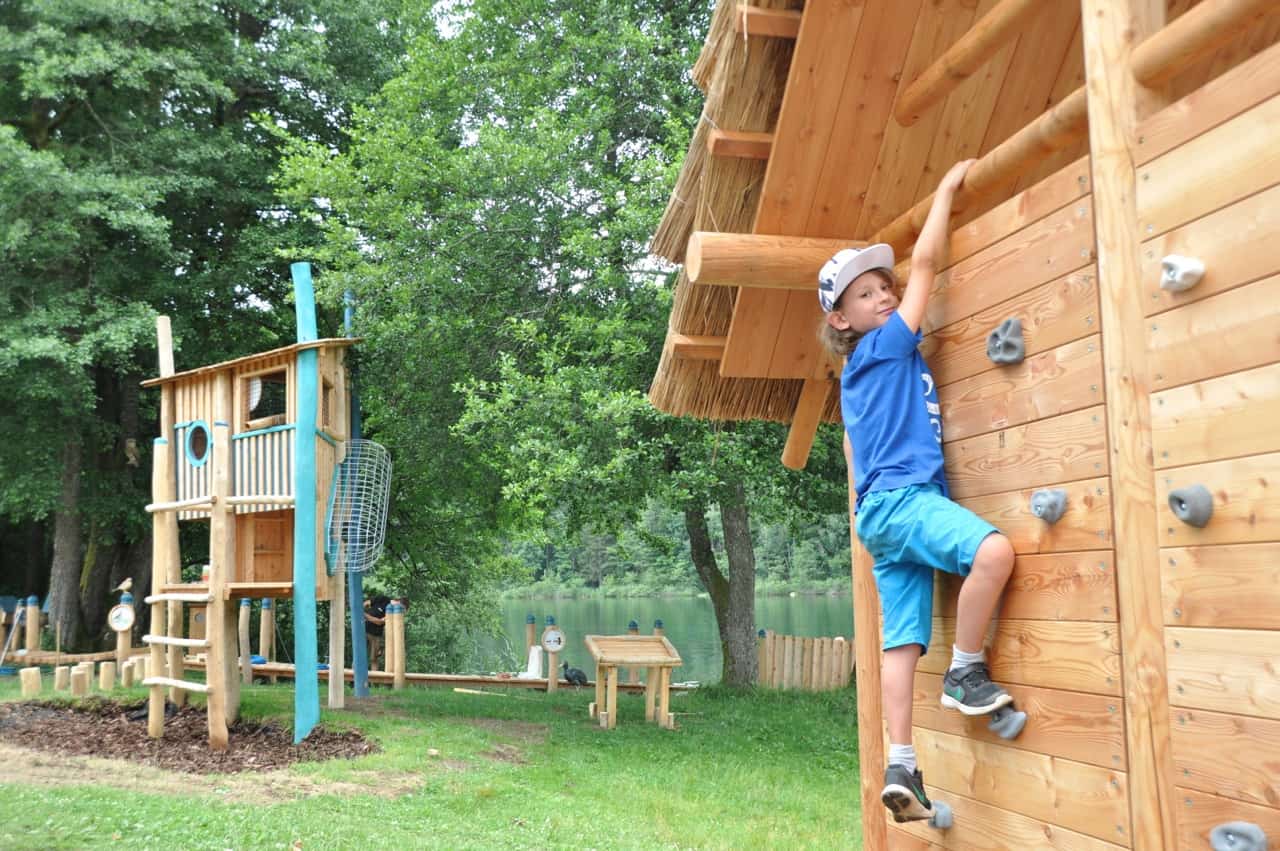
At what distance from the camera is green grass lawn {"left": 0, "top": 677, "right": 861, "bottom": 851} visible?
20.9ft

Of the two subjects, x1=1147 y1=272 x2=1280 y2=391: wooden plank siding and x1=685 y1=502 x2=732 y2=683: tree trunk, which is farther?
x1=685 y1=502 x2=732 y2=683: tree trunk

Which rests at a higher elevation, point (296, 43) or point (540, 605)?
point (296, 43)

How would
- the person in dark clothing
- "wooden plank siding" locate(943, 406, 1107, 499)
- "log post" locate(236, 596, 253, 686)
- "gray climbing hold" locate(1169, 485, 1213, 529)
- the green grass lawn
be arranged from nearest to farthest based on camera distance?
"gray climbing hold" locate(1169, 485, 1213, 529) < "wooden plank siding" locate(943, 406, 1107, 499) < the green grass lawn < "log post" locate(236, 596, 253, 686) < the person in dark clothing

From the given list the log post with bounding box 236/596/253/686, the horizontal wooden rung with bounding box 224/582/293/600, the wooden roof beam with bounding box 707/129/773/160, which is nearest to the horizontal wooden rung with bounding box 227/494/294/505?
the horizontal wooden rung with bounding box 224/582/293/600

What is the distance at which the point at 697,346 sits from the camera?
498 centimetres

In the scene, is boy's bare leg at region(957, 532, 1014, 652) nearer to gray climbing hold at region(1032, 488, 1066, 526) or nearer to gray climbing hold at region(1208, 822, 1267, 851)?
gray climbing hold at region(1032, 488, 1066, 526)

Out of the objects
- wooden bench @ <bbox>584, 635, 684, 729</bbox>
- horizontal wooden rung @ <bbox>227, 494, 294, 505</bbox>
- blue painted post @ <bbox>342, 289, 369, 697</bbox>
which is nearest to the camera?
horizontal wooden rung @ <bbox>227, 494, 294, 505</bbox>

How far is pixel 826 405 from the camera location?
5535 millimetres

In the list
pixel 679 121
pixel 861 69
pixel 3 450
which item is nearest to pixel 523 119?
pixel 679 121

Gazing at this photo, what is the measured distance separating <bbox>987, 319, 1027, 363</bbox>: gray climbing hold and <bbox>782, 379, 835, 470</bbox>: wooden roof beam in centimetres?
208

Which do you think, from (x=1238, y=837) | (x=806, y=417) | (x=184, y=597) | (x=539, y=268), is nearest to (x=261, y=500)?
(x=184, y=597)

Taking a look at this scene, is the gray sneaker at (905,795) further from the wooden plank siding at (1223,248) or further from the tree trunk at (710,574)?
the tree trunk at (710,574)

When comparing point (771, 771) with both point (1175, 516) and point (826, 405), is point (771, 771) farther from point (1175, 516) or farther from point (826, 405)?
point (1175, 516)

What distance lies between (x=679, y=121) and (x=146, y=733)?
8.45m
